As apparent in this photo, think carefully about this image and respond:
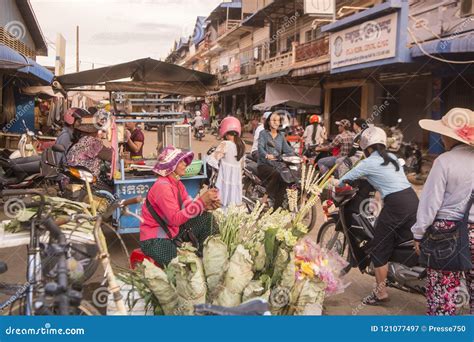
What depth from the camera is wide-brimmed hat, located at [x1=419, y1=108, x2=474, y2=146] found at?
2.77 meters

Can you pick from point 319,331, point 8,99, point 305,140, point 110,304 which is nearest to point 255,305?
point 319,331

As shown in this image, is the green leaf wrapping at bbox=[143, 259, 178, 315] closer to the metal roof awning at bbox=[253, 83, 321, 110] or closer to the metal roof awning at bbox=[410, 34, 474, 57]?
the metal roof awning at bbox=[410, 34, 474, 57]

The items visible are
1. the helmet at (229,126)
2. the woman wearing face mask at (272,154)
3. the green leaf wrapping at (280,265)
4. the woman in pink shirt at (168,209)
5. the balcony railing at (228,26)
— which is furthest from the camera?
the balcony railing at (228,26)

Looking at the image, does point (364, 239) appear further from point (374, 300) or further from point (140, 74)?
point (140, 74)

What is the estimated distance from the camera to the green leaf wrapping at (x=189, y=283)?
245 cm

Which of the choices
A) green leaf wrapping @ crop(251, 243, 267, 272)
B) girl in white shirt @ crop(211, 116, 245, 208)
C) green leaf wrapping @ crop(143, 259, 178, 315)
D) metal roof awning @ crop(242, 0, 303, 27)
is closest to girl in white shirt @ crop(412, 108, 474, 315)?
green leaf wrapping @ crop(251, 243, 267, 272)

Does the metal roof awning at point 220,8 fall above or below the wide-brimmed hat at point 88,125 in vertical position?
above

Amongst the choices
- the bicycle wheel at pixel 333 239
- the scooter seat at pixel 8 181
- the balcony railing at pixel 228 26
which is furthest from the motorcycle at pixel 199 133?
the bicycle wheel at pixel 333 239

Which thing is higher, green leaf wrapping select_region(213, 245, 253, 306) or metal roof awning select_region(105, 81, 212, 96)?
metal roof awning select_region(105, 81, 212, 96)

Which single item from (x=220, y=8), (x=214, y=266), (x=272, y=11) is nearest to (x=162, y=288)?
(x=214, y=266)

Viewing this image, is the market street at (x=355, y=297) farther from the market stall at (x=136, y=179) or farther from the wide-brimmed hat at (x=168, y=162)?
the wide-brimmed hat at (x=168, y=162)

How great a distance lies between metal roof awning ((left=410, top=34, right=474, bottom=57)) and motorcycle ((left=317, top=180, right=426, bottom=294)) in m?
4.86

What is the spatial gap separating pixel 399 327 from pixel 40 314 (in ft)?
5.70

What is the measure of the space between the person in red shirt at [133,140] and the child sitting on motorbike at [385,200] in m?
3.81
